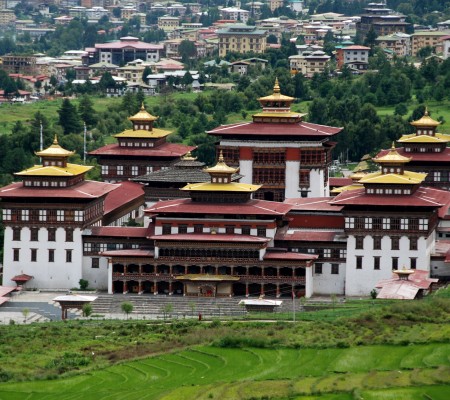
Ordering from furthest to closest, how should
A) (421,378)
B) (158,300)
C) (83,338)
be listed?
(158,300) < (83,338) < (421,378)

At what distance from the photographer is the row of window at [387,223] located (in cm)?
9975

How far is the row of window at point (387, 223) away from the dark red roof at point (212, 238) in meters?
4.05

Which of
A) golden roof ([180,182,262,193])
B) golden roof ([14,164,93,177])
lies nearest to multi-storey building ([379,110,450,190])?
golden roof ([180,182,262,193])

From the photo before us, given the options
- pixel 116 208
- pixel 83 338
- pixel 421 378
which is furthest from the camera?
pixel 116 208

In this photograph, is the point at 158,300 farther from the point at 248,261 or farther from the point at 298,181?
the point at 298,181

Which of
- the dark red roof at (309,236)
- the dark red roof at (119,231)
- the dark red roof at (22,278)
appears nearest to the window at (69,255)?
the dark red roof at (119,231)

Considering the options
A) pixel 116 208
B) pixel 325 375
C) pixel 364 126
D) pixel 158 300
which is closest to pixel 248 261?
pixel 158 300

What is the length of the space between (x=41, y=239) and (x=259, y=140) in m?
17.8

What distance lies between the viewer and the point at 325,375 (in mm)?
Answer: 77125

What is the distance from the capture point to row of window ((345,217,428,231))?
9975 centimetres

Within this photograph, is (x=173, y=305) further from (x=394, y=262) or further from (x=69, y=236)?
(x=394, y=262)

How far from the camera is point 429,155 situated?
384 ft

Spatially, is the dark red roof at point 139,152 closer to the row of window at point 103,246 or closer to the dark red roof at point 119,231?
the dark red roof at point 119,231

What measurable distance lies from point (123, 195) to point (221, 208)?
14661mm
